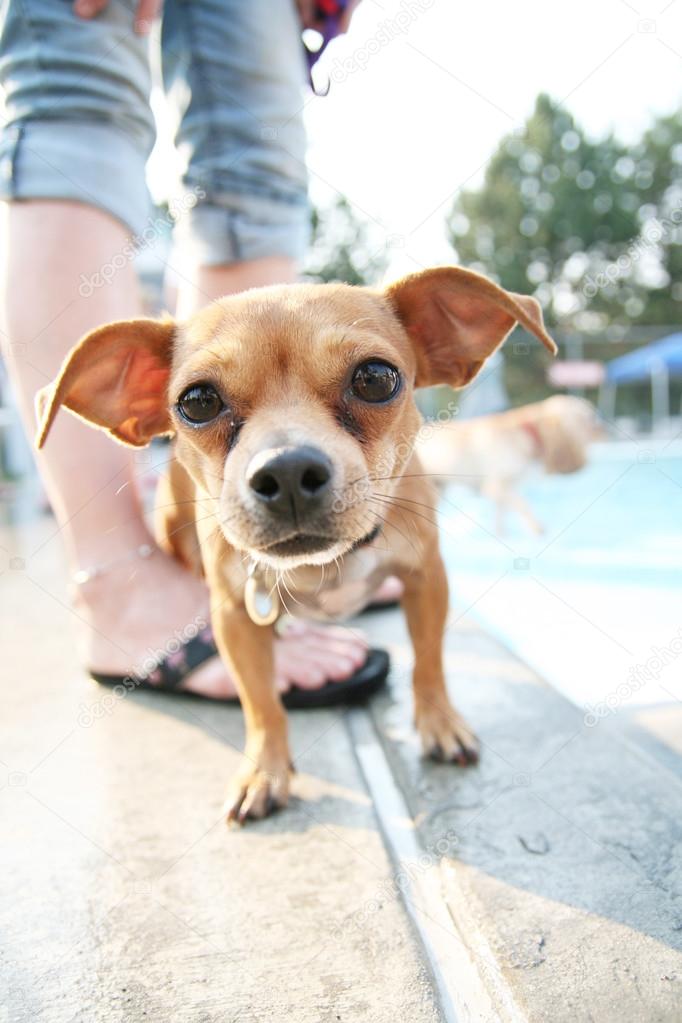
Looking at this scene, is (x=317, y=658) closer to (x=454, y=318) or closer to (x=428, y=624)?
(x=428, y=624)

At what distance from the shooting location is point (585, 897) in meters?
0.99

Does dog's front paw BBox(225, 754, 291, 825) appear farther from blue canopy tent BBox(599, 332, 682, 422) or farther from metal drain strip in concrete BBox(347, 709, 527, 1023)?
blue canopy tent BBox(599, 332, 682, 422)

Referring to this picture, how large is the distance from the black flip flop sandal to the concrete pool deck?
6 centimetres

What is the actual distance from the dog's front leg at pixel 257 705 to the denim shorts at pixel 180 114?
1072mm

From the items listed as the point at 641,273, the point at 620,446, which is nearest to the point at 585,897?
the point at 620,446

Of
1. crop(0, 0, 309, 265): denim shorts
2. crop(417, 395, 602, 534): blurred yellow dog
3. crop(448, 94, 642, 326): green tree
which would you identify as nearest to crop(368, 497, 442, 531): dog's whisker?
crop(0, 0, 309, 265): denim shorts

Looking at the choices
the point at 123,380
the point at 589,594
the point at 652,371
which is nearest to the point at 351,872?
the point at 123,380

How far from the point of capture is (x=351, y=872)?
3.64 feet

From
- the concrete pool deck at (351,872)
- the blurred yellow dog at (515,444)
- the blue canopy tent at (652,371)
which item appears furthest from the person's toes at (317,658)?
the blue canopy tent at (652,371)

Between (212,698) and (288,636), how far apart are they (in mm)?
279

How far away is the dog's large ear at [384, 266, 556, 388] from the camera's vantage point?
4.58ft

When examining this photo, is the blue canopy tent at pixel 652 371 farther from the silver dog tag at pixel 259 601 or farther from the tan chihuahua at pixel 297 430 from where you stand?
the silver dog tag at pixel 259 601

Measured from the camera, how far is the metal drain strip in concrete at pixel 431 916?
2.74 ft

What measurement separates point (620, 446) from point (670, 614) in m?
10.3
